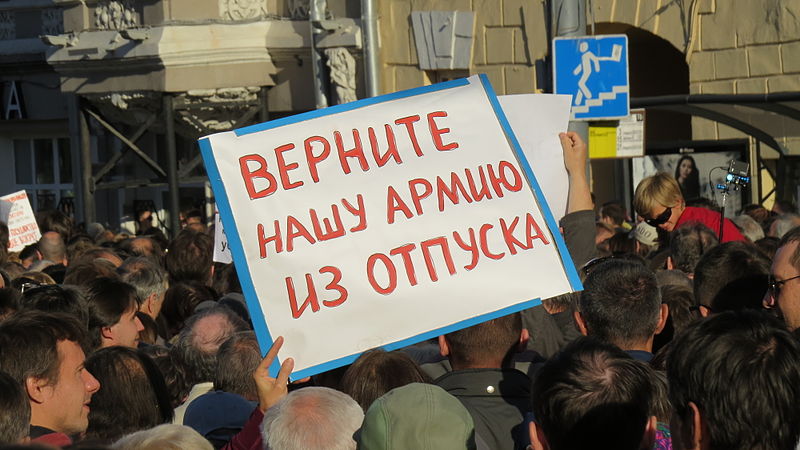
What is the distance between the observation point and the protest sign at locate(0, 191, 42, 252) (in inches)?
510

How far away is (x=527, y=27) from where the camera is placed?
15.5 metres

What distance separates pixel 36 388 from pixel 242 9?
13.8 metres

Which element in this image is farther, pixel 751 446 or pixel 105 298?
pixel 105 298

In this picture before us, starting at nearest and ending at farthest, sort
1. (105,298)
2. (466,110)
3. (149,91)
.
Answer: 1. (466,110)
2. (105,298)
3. (149,91)

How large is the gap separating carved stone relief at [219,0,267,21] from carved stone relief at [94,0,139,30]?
47.4 inches

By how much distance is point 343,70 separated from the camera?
658 inches

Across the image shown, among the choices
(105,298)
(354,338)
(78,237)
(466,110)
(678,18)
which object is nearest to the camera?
(354,338)

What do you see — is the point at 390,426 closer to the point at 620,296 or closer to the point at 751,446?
the point at 751,446

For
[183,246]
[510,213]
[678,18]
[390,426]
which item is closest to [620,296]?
[510,213]

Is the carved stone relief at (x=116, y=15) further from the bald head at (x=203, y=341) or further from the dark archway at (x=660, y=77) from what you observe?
the bald head at (x=203, y=341)

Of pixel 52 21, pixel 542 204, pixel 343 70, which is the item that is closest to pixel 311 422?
pixel 542 204

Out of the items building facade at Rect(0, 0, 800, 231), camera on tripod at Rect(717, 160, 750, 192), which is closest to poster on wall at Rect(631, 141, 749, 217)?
building facade at Rect(0, 0, 800, 231)

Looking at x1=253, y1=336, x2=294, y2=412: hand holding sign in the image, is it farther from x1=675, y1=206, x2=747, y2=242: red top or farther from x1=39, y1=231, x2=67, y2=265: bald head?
x1=39, y1=231, x2=67, y2=265: bald head

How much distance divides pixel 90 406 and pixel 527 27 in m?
11.7
